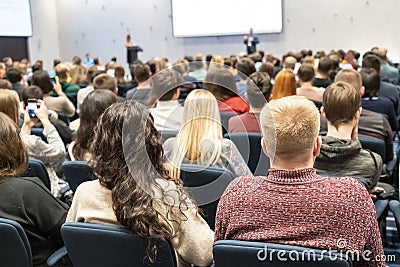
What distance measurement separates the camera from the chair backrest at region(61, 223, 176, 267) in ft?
4.90

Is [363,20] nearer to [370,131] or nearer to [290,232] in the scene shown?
[370,131]

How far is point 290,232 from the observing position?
4.57 ft

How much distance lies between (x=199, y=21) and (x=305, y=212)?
12.4 m

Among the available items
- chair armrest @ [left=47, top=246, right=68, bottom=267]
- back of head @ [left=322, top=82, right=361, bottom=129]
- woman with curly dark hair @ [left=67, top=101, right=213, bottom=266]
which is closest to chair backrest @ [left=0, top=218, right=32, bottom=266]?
chair armrest @ [left=47, top=246, right=68, bottom=267]

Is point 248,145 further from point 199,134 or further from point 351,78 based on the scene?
point 351,78

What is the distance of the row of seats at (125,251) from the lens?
128 centimetres

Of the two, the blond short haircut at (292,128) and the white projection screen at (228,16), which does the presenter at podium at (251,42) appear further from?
the blond short haircut at (292,128)

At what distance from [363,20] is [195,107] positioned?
1100cm

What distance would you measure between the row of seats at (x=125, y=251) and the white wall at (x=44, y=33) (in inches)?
555

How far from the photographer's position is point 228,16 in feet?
42.2

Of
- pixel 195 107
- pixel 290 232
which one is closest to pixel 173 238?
pixel 290 232

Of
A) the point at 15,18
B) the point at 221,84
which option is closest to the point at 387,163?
the point at 221,84

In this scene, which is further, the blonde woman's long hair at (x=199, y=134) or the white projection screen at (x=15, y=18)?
the white projection screen at (x=15, y=18)

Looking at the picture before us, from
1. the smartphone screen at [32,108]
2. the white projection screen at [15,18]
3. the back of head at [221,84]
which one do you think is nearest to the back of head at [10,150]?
the smartphone screen at [32,108]
